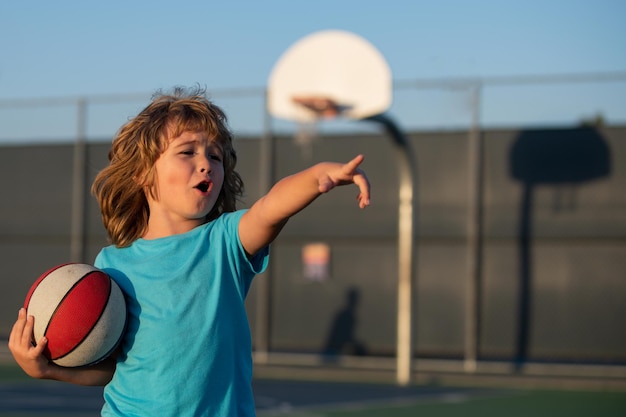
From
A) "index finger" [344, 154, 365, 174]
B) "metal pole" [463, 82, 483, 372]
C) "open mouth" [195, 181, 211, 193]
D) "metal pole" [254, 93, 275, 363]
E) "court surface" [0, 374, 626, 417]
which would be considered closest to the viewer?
"index finger" [344, 154, 365, 174]

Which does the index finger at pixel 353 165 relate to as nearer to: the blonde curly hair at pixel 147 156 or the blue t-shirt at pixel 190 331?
the blue t-shirt at pixel 190 331

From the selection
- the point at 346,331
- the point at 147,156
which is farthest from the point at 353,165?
the point at 346,331

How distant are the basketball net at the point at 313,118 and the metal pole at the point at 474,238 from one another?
6.39ft

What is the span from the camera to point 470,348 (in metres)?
13.6

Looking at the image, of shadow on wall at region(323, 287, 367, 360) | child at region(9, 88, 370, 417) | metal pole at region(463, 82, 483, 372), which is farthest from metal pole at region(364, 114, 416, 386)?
child at region(9, 88, 370, 417)

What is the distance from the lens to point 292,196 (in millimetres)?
2875

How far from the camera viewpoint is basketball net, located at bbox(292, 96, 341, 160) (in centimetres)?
1226

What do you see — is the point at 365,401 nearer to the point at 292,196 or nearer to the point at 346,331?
the point at 346,331

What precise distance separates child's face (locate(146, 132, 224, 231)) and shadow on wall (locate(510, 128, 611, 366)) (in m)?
10.4

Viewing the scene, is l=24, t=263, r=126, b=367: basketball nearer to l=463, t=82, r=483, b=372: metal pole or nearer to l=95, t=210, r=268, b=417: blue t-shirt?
l=95, t=210, r=268, b=417: blue t-shirt

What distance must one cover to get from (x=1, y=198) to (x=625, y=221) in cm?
877

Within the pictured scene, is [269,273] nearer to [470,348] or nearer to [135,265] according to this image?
[470,348]

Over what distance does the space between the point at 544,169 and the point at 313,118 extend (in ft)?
9.29

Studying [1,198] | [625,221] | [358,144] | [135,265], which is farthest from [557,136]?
[135,265]
